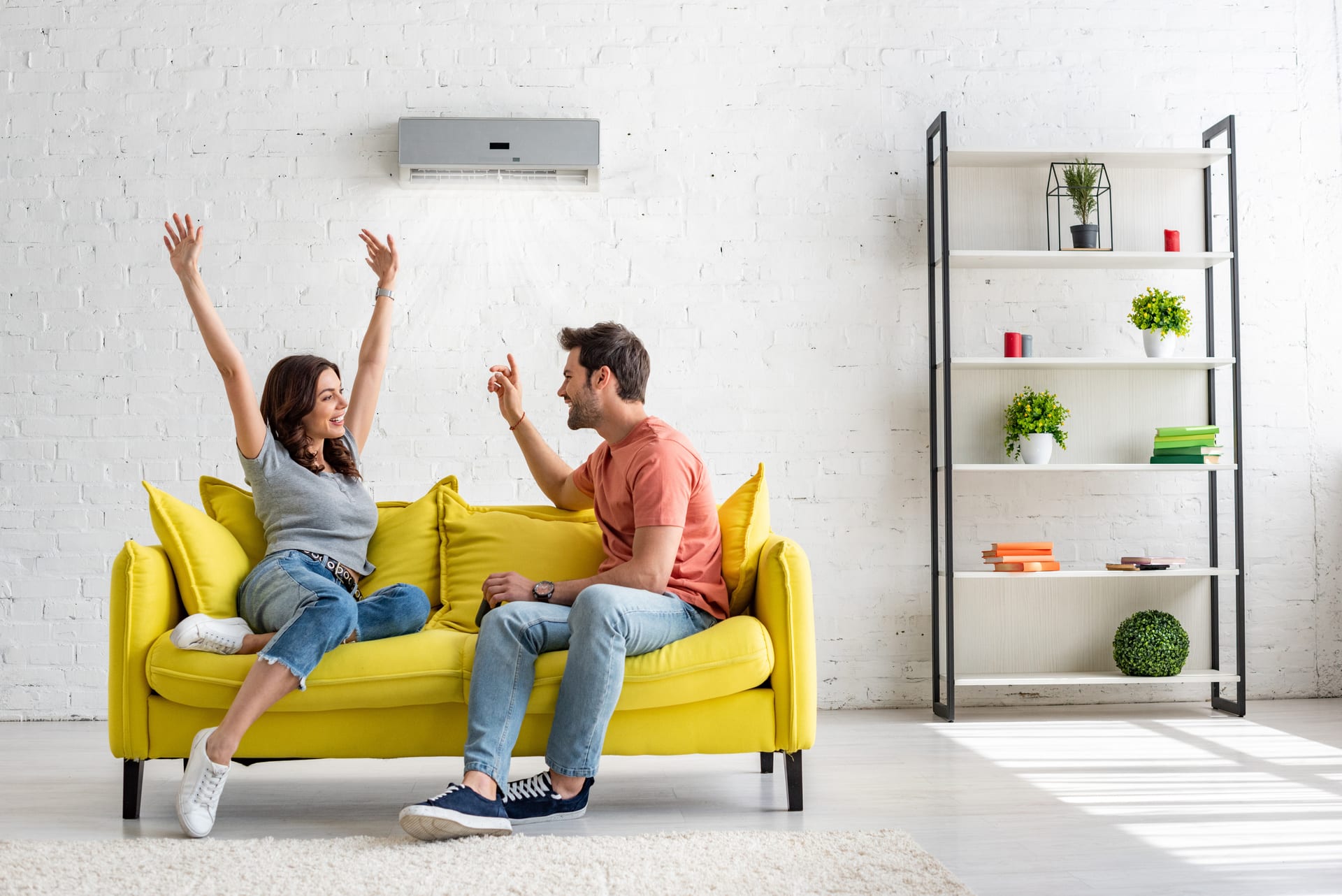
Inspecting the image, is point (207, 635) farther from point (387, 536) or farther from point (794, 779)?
point (794, 779)

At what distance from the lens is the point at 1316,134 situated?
13.8ft

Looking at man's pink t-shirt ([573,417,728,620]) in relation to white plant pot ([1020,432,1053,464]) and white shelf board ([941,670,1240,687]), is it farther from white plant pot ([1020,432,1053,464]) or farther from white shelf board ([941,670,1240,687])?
white plant pot ([1020,432,1053,464])

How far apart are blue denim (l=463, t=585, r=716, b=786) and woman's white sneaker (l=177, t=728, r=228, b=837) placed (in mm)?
547

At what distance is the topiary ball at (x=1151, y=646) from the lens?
151 inches

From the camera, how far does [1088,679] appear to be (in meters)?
3.79

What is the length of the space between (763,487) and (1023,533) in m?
1.62

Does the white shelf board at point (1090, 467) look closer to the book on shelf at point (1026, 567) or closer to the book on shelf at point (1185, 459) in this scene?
the book on shelf at point (1185, 459)

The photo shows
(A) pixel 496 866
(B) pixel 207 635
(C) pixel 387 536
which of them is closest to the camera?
(A) pixel 496 866

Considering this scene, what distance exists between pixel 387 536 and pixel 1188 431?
2743 mm

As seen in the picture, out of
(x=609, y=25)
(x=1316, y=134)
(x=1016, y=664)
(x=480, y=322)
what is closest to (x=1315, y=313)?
(x=1316, y=134)

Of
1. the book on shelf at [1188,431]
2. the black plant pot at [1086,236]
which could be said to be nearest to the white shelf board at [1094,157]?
the black plant pot at [1086,236]

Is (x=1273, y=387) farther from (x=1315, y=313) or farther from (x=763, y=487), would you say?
(x=763, y=487)

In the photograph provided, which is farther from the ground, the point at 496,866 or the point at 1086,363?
the point at 1086,363

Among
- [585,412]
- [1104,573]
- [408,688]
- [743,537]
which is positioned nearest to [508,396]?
[585,412]
